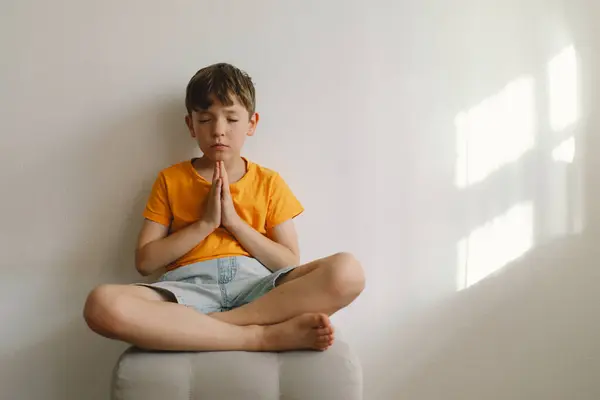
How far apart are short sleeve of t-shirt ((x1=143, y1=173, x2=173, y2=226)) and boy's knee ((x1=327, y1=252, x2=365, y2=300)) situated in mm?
449

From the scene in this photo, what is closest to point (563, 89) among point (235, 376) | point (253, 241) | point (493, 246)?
point (493, 246)

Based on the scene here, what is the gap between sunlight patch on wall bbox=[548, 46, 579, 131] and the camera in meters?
1.53

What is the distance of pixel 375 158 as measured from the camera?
1509mm

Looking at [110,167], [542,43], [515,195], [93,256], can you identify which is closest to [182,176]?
[110,167]

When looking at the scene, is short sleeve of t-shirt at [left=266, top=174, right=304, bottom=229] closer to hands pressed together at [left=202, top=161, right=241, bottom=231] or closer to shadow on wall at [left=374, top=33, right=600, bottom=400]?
hands pressed together at [left=202, top=161, right=241, bottom=231]

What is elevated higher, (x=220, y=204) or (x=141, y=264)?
(x=220, y=204)

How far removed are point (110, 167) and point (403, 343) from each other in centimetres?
87

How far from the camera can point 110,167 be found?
146 centimetres

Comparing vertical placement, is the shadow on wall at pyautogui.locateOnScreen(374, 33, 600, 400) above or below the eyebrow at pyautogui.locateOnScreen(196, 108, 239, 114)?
below

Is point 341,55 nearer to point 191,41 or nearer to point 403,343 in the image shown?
point 191,41

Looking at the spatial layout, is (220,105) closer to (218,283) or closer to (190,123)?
(190,123)

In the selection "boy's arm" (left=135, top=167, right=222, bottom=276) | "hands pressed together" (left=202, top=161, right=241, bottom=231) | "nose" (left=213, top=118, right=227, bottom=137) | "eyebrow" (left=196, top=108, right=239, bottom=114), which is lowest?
"boy's arm" (left=135, top=167, right=222, bottom=276)

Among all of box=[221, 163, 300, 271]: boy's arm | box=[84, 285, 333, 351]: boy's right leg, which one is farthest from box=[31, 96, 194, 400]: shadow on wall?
box=[84, 285, 333, 351]: boy's right leg

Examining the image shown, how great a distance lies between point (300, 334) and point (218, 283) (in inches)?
11.3
